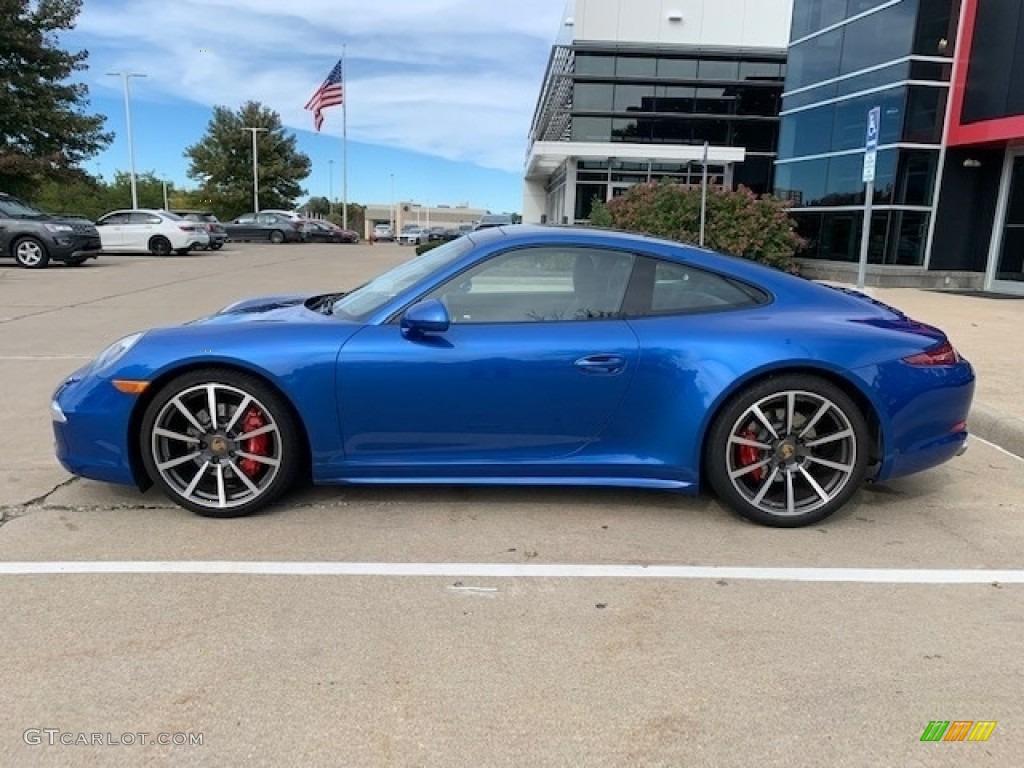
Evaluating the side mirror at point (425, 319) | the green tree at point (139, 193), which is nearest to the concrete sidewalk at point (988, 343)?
the side mirror at point (425, 319)

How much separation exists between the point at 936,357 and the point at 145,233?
25426 millimetres

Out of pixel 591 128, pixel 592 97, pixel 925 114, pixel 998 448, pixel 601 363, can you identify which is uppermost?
pixel 592 97

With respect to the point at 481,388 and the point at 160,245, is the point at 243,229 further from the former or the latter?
the point at 481,388

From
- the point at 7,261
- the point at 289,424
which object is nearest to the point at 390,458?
the point at 289,424

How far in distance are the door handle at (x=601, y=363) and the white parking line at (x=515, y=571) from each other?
90 centimetres

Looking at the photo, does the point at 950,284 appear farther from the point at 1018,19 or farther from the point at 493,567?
the point at 493,567

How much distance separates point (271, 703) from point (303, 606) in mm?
615

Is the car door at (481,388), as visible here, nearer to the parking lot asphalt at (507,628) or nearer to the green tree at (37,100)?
the parking lot asphalt at (507,628)

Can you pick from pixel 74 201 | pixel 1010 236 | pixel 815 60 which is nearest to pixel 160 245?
pixel 815 60

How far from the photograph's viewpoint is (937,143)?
15000 millimetres

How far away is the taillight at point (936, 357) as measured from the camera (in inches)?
155

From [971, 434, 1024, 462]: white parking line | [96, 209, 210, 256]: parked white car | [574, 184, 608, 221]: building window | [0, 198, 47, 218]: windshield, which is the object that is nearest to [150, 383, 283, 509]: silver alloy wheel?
[971, 434, 1024, 462]: white parking line

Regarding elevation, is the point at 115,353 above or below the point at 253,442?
above

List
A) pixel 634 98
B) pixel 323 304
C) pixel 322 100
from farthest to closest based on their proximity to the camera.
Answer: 1. pixel 322 100
2. pixel 634 98
3. pixel 323 304
